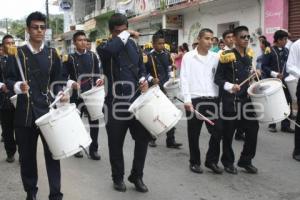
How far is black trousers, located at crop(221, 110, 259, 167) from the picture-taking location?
6.16 m

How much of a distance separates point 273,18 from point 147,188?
1164cm

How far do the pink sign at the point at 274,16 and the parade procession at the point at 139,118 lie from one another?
7.04 m

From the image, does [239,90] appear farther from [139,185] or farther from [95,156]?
[95,156]

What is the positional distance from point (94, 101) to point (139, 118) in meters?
2.07

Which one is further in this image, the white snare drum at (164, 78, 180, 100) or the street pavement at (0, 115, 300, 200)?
the white snare drum at (164, 78, 180, 100)

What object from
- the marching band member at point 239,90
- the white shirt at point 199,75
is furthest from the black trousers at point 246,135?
the white shirt at point 199,75

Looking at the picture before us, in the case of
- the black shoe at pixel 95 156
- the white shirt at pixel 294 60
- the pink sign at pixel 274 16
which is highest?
the pink sign at pixel 274 16

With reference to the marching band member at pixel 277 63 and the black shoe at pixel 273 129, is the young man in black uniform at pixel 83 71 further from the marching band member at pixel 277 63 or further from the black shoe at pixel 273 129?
the black shoe at pixel 273 129

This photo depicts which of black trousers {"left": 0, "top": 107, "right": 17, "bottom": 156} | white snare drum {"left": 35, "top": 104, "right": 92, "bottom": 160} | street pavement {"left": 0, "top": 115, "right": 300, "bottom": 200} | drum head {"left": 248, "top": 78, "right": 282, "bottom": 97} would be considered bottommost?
street pavement {"left": 0, "top": 115, "right": 300, "bottom": 200}

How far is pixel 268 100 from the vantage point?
590 cm

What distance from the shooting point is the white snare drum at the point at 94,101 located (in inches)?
279

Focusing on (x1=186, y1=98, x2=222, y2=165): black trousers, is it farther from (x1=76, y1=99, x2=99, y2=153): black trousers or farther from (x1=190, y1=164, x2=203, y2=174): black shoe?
(x1=76, y1=99, x2=99, y2=153): black trousers

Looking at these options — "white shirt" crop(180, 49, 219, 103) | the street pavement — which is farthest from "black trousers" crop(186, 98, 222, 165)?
the street pavement

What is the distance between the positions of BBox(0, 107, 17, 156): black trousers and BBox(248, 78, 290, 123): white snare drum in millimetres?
3640
